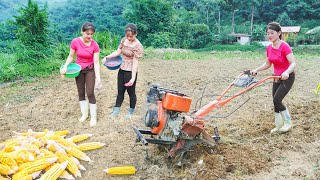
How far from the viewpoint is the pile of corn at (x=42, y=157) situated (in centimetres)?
428

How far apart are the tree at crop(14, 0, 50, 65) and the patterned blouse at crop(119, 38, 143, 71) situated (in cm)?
710

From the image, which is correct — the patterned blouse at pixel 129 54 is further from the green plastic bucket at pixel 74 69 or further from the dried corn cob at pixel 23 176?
the dried corn cob at pixel 23 176

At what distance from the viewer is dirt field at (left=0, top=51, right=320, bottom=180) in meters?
4.60

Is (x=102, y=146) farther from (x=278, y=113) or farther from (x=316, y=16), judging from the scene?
(x=316, y=16)

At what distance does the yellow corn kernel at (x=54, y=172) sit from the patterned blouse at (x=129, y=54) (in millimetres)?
2314

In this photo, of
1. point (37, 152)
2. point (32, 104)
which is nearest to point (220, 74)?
point (32, 104)

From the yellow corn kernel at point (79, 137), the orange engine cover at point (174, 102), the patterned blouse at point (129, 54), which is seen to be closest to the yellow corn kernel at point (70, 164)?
the yellow corn kernel at point (79, 137)

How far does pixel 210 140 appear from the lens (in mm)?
4809

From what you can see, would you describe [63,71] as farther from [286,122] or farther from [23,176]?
[286,122]

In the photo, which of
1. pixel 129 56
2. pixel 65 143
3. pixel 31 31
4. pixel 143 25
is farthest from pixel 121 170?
pixel 143 25

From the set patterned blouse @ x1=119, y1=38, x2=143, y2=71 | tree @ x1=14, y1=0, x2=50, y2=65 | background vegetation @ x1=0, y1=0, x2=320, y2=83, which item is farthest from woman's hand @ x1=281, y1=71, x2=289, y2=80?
tree @ x1=14, y1=0, x2=50, y2=65

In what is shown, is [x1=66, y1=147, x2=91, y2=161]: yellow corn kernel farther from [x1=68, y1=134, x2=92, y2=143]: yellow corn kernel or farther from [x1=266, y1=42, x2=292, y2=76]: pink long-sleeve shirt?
[x1=266, y1=42, x2=292, y2=76]: pink long-sleeve shirt

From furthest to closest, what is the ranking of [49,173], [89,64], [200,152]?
[89,64] < [200,152] < [49,173]

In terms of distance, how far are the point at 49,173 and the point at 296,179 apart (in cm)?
284
